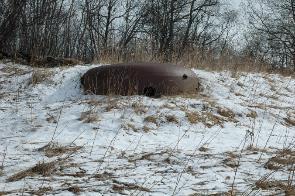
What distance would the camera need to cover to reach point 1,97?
23.1 ft

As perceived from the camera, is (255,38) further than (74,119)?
Yes

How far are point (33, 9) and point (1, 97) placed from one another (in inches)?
240

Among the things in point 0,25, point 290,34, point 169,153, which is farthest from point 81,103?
point 290,34

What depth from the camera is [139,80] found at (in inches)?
276

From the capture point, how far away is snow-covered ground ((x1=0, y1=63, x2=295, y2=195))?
329 cm

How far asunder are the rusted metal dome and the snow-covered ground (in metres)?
A: 0.26

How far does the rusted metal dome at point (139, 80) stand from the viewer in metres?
6.98

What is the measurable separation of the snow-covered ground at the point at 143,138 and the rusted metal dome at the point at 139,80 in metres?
0.26

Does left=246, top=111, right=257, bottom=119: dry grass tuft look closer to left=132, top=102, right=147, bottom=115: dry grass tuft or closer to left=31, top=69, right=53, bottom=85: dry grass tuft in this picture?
left=132, top=102, right=147, bottom=115: dry grass tuft

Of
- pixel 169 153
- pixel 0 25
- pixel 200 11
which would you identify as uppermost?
pixel 200 11

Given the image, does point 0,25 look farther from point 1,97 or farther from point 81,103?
point 81,103

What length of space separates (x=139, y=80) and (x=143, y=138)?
6.57 feet

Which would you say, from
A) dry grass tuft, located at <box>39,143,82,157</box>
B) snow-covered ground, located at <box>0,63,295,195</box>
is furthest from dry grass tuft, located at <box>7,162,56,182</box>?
dry grass tuft, located at <box>39,143,82,157</box>

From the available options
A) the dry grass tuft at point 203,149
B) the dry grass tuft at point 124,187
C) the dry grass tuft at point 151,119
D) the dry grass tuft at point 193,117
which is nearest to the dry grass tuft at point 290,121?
the dry grass tuft at point 193,117
